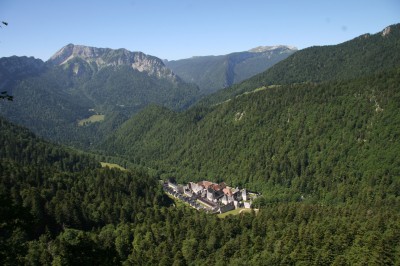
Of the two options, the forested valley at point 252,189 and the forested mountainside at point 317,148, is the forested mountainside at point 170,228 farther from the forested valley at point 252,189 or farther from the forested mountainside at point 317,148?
the forested mountainside at point 317,148

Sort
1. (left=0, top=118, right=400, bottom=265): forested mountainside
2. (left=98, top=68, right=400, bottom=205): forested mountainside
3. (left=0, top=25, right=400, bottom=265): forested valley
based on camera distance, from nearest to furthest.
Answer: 1. (left=0, top=25, right=400, bottom=265): forested valley
2. (left=0, top=118, right=400, bottom=265): forested mountainside
3. (left=98, top=68, right=400, bottom=205): forested mountainside

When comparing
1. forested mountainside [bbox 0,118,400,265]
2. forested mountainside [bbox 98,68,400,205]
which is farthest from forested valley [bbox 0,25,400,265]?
forested mountainside [bbox 98,68,400,205]

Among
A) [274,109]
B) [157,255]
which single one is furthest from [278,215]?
[274,109]

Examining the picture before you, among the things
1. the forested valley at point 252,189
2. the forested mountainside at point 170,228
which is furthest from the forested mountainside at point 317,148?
the forested mountainside at point 170,228

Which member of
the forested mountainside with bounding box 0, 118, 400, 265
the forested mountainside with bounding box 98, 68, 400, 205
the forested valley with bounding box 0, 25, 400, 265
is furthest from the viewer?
the forested mountainside with bounding box 98, 68, 400, 205

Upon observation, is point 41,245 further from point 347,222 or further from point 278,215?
point 347,222

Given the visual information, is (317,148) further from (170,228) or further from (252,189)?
(170,228)

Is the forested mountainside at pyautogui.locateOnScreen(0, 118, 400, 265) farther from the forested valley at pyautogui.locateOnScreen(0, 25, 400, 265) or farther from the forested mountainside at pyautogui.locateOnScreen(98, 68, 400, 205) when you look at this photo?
the forested mountainside at pyautogui.locateOnScreen(98, 68, 400, 205)

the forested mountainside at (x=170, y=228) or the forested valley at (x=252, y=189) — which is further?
the forested mountainside at (x=170, y=228)

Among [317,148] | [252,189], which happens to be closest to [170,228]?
[252,189]

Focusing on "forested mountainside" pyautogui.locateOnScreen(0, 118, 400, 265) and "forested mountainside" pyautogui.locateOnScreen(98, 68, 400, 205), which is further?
"forested mountainside" pyautogui.locateOnScreen(98, 68, 400, 205)
